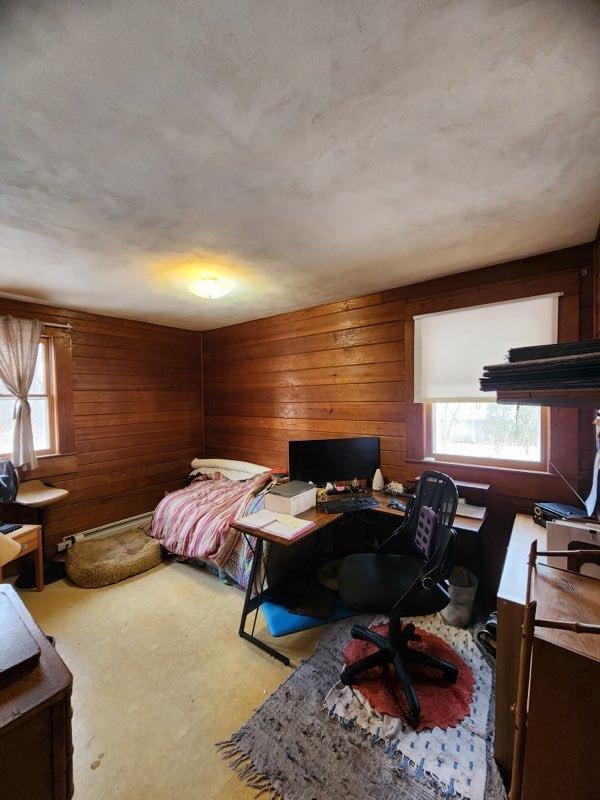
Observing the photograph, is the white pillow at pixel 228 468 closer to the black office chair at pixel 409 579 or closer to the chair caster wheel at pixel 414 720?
the black office chair at pixel 409 579

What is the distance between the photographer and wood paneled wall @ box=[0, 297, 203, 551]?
11.3ft

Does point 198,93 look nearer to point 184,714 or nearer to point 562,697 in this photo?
point 562,697

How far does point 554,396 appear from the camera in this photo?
3.03ft

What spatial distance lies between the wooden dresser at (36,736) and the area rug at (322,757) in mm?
1049

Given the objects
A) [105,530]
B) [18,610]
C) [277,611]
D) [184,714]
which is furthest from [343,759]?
[105,530]

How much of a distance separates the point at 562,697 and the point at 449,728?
3.55 feet

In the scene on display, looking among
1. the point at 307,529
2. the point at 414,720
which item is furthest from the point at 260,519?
the point at 414,720

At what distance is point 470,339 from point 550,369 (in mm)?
1765

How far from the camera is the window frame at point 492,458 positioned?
7.47ft

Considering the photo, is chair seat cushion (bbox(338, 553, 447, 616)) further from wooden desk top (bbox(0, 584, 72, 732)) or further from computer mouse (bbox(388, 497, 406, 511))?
wooden desk top (bbox(0, 584, 72, 732))

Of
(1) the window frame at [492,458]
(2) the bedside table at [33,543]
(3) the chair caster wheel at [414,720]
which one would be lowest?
(3) the chair caster wheel at [414,720]

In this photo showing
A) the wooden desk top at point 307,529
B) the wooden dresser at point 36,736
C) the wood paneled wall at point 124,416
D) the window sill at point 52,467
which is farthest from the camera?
the wood paneled wall at point 124,416

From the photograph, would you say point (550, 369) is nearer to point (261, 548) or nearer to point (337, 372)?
point (261, 548)

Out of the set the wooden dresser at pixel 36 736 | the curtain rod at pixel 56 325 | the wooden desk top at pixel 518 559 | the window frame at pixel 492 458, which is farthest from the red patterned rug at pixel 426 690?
the curtain rod at pixel 56 325
